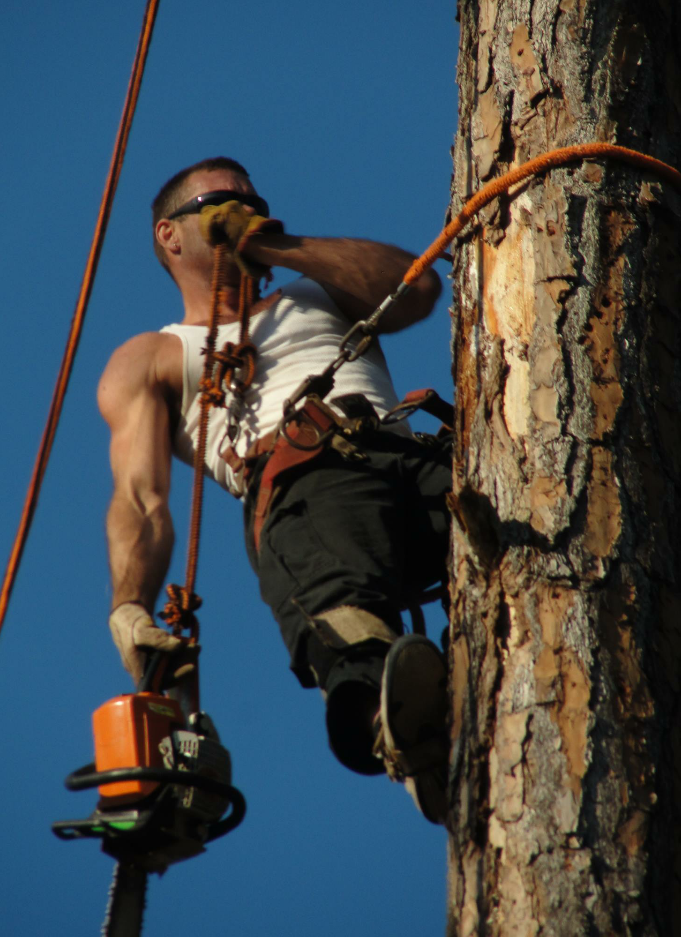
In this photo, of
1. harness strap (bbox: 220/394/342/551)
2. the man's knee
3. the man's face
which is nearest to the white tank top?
harness strap (bbox: 220/394/342/551)

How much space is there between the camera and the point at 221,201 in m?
3.91

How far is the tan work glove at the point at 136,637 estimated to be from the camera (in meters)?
3.05

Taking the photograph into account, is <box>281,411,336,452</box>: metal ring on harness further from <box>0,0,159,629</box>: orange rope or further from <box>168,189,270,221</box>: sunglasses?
<box>168,189,270,221</box>: sunglasses

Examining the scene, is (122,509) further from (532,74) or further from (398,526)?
(532,74)

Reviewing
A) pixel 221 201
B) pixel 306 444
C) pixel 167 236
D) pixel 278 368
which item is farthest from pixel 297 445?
pixel 167 236

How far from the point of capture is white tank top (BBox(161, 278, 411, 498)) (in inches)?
131

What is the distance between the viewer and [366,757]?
2477 millimetres

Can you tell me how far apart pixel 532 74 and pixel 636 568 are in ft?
3.37

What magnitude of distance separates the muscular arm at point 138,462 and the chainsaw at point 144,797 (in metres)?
0.73

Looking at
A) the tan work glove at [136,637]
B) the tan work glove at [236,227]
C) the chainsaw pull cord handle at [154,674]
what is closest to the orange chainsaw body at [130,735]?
the chainsaw pull cord handle at [154,674]

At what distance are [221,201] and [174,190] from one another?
313mm

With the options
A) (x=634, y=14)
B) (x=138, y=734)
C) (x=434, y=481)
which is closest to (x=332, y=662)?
(x=138, y=734)

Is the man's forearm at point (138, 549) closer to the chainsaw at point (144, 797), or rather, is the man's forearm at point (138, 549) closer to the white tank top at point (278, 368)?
the white tank top at point (278, 368)

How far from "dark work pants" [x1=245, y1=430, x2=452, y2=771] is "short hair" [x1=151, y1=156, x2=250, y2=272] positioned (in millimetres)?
1319
